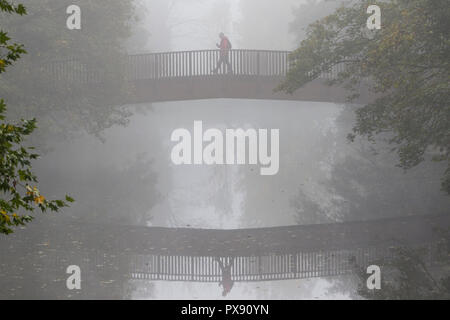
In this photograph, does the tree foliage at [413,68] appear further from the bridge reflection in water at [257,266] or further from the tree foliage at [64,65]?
the tree foliage at [64,65]

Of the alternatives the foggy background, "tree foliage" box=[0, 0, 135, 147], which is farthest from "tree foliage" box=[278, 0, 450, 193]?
"tree foliage" box=[0, 0, 135, 147]

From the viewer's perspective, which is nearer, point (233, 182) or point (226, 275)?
point (226, 275)

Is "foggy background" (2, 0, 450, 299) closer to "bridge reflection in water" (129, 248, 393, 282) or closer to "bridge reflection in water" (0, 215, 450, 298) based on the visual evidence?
"bridge reflection in water" (129, 248, 393, 282)

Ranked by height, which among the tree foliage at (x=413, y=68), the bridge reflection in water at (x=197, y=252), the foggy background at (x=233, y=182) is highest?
the tree foliage at (x=413, y=68)

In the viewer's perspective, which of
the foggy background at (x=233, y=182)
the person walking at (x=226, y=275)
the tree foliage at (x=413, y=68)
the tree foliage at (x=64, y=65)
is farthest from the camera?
the tree foliage at (x=64, y=65)

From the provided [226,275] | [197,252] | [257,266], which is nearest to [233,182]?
[197,252]

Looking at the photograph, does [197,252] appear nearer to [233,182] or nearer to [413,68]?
[413,68]

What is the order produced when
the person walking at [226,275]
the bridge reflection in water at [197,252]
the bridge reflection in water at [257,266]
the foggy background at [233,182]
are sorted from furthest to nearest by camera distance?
the foggy background at [233,182] < the bridge reflection in water at [257,266] < the bridge reflection in water at [197,252] < the person walking at [226,275]

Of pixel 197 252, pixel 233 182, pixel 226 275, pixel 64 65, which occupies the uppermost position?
pixel 64 65

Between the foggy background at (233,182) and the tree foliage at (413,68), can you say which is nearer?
the tree foliage at (413,68)

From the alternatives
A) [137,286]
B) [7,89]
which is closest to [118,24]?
[7,89]

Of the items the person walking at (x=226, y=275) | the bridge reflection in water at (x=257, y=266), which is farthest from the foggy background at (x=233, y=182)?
the bridge reflection in water at (x=257, y=266)

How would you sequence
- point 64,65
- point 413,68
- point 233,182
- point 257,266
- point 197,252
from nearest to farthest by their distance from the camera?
point 257,266 < point 197,252 < point 413,68 < point 64,65 < point 233,182
